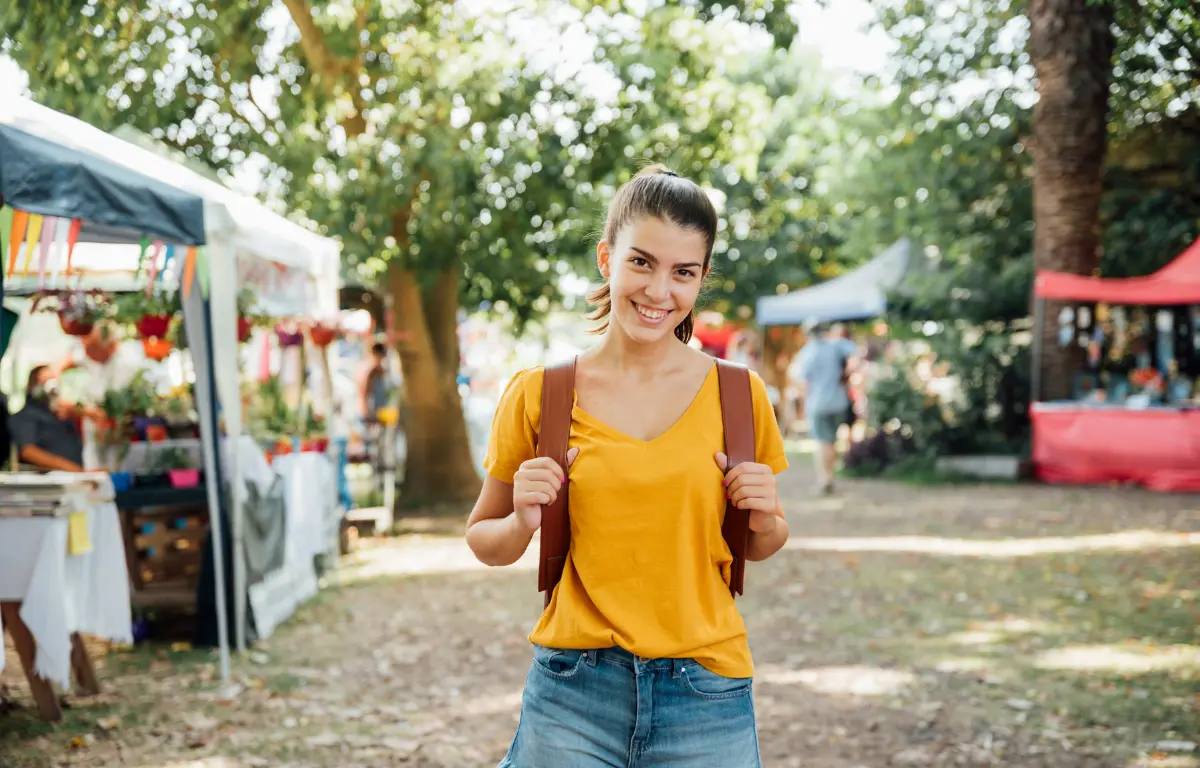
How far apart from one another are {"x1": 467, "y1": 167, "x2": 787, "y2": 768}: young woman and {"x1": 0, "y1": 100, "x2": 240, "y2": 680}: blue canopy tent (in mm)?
3571

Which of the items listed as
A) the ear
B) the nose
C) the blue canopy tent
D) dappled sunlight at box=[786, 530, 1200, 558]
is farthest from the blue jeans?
dappled sunlight at box=[786, 530, 1200, 558]

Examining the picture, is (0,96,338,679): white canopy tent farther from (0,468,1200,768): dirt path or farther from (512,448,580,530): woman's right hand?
(512,448,580,530): woman's right hand

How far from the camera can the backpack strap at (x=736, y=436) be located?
8.18 feet

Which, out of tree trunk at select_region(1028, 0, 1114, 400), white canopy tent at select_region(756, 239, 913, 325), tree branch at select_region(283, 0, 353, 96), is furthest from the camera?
white canopy tent at select_region(756, 239, 913, 325)

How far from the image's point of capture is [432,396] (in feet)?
50.1

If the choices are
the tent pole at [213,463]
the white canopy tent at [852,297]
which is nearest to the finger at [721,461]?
the tent pole at [213,463]

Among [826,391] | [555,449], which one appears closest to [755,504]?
[555,449]

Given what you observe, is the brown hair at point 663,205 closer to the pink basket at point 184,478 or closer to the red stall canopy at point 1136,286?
the pink basket at point 184,478

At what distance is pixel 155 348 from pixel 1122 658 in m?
6.64

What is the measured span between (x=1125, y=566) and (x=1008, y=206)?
400 inches

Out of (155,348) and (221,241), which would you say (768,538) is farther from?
(155,348)

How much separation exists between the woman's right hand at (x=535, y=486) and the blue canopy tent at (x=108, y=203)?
12.1ft

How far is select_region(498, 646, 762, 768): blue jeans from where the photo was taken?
7.98ft

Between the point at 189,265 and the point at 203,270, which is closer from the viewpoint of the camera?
the point at 189,265
